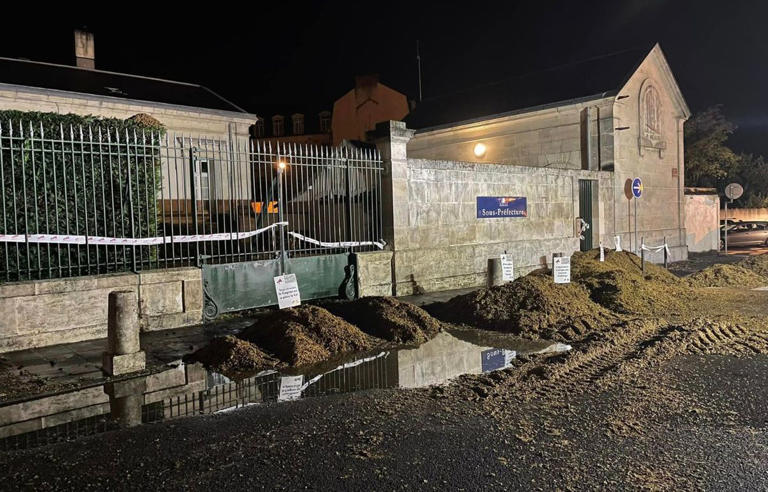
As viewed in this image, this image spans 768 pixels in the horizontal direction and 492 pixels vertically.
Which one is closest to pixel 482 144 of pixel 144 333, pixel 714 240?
pixel 714 240

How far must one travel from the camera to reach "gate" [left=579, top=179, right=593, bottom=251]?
17.7 metres

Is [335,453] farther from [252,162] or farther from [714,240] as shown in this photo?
[714,240]

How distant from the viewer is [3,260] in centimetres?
776

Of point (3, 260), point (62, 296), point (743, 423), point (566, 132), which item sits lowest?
point (743, 423)

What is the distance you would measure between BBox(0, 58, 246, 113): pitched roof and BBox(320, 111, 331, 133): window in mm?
17265

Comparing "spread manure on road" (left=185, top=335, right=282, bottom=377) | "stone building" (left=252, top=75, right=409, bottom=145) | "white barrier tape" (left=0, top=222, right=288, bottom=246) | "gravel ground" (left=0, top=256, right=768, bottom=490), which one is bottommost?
"gravel ground" (left=0, top=256, right=768, bottom=490)

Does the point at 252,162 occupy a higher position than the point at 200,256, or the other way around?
the point at 252,162

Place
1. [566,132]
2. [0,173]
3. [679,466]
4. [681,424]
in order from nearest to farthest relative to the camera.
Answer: [679,466] → [681,424] → [0,173] → [566,132]

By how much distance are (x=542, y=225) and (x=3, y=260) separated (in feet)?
40.8

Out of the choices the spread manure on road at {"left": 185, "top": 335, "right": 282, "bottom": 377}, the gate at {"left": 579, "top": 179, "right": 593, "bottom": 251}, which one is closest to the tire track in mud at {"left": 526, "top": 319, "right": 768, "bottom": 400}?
the spread manure on road at {"left": 185, "top": 335, "right": 282, "bottom": 377}

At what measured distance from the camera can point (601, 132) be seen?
18625mm

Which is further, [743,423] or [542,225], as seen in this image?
[542,225]

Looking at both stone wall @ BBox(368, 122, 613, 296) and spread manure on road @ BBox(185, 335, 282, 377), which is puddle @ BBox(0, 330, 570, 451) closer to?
spread manure on road @ BBox(185, 335, 282, 377)

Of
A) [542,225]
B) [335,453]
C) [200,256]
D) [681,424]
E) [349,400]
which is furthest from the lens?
[542,225]
